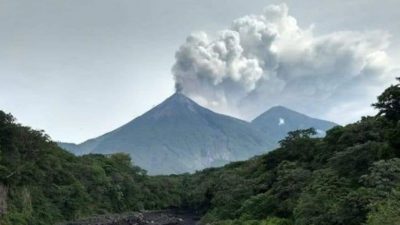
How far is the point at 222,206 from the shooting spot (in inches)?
2311

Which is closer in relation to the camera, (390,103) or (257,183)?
(390,103)

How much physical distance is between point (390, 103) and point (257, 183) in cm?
1966

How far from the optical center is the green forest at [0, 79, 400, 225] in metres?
26.3

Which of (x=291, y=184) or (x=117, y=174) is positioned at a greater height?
(x=117, y=174)

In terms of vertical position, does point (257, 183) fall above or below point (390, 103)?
below

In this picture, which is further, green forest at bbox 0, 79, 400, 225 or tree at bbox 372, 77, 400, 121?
tree at bbox 372, 77, 400, 121

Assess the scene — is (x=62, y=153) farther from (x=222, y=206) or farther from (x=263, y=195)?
(x=263, y=195)

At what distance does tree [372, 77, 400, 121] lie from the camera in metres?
38.0

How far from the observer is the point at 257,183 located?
53812 mm

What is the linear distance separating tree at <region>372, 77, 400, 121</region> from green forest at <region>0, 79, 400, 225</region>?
7 cm

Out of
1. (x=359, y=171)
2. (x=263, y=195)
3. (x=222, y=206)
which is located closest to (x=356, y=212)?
(x=359, y=171)

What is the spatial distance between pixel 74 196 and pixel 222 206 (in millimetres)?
26208

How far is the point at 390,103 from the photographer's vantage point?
38.5 m

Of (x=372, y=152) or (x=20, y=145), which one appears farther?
(x=20, y=145)
